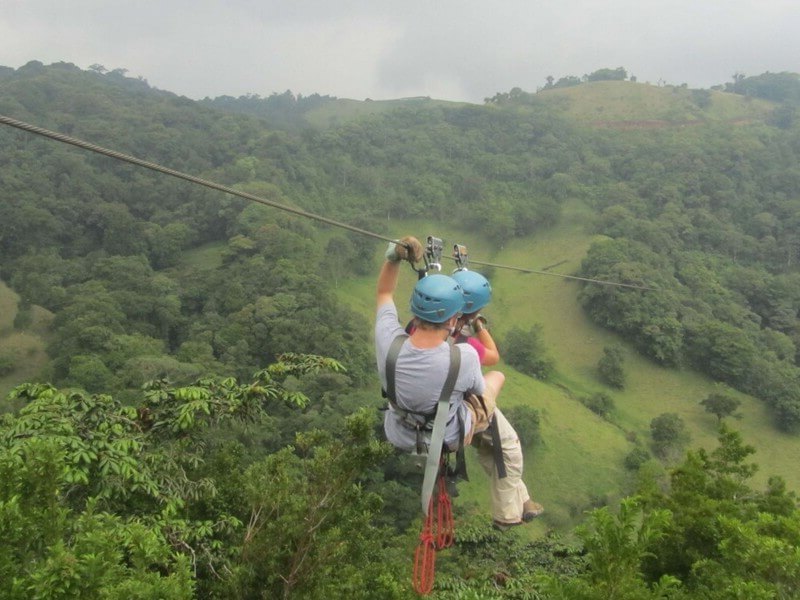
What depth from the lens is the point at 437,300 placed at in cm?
260

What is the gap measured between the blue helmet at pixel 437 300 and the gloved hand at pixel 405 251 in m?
0.24

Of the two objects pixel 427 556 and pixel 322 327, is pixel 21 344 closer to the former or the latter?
pixel 322 327

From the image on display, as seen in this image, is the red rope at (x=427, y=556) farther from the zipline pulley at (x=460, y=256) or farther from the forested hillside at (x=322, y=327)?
the zipline pulley at (x=460, y=256)

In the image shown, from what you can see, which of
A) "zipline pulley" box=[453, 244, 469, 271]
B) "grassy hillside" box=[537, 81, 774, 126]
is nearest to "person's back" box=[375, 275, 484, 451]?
"zipline pulley" box=[453, 244, 469, 271]

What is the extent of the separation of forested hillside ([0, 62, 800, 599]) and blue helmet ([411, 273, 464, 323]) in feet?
4.40

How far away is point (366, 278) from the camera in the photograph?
36.4 meters

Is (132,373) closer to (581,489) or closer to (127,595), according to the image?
(581,489)

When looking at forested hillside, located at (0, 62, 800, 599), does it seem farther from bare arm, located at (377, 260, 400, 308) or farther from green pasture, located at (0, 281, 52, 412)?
bare arm, located at (377, 260, 400, 308)

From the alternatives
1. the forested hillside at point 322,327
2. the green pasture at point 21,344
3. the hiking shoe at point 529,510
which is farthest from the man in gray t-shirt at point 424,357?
the green pasture at point 21,344

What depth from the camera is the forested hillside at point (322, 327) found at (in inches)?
153

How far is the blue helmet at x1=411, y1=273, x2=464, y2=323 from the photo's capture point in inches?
103

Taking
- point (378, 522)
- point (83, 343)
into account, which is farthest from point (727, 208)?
point (83, 343)

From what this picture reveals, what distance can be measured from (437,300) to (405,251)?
380 mm

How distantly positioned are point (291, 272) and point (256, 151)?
Result: 2045 centimetres
